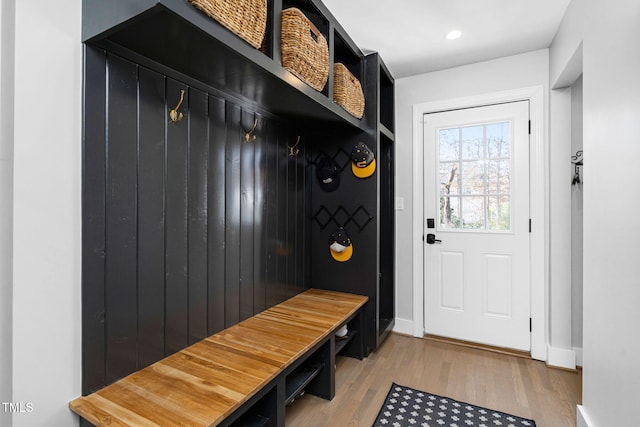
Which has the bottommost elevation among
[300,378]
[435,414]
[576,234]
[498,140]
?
[435,414]

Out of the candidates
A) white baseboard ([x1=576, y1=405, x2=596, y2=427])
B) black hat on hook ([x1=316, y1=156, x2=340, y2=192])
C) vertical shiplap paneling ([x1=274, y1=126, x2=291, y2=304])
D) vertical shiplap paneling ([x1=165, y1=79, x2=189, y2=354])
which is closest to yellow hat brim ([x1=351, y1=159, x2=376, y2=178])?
black hat on hook ([x1=316, y1=156, x2=340, y2=192])

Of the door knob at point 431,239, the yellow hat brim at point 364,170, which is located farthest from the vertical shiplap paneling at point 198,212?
the door knob at point 431,239

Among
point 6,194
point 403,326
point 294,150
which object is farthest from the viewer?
point 403,326

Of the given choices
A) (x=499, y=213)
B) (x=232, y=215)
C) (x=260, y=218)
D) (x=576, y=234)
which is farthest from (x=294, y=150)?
(x=576, y=234)

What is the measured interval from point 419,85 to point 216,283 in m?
2.46

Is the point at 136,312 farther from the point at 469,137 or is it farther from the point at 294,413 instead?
the point at 469,137

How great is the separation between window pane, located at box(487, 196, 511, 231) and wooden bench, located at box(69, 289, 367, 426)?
4.81 ft

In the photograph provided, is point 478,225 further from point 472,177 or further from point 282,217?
point 282,217

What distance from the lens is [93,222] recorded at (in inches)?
45.6

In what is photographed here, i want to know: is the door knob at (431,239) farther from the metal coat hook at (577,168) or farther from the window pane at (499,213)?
the metal coat hook at (577,168)

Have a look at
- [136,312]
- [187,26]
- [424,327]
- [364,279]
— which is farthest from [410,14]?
[424,327]

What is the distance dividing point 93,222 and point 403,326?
264cm

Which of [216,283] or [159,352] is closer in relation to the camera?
[159,352]

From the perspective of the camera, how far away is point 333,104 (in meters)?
1.93
